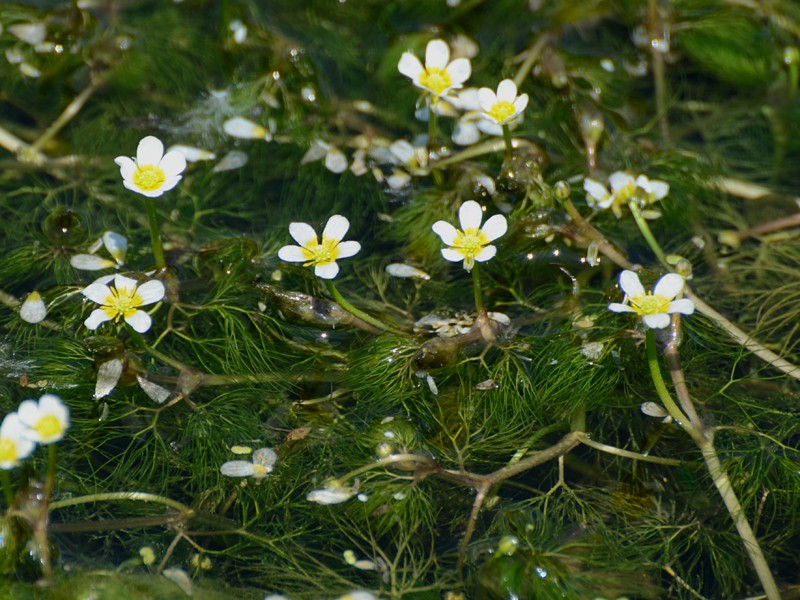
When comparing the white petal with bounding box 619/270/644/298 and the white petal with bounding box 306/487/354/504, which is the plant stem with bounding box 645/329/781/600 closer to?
the white petal with bounding box 619/270/644/298

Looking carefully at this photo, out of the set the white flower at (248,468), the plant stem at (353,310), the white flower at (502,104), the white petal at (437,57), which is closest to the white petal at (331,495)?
the white flower at (248,468)

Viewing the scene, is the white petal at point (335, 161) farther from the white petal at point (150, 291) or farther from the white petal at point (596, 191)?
the white petal at point (150, 291)

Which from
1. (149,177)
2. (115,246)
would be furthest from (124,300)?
(115,246)

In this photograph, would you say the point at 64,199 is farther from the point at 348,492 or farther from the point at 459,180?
the point at 348,492

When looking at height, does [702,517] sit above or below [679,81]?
below

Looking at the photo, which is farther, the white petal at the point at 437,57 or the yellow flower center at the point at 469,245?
the white petal at the point at 437,57

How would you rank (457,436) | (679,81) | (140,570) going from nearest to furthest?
1. (140,570)
2. (457,436)
3. (679,81)

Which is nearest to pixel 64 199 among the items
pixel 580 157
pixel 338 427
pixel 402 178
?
pixel 402 178
